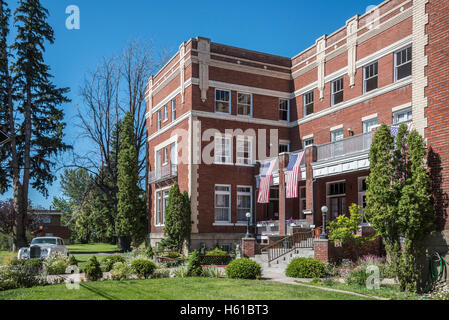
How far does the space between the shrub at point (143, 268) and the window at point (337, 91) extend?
16244 millimetres

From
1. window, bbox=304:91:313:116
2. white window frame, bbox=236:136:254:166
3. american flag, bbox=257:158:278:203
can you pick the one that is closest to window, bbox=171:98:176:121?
white window frame, bbox=236:136:254:166

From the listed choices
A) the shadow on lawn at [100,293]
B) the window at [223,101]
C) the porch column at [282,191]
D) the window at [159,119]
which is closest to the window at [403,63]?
the porch column at [282,191]

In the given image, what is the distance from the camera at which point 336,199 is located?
26125 millimetres

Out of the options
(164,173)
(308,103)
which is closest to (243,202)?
(164,173)

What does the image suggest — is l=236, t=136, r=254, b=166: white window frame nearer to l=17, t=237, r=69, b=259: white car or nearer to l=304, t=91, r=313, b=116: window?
l=304, t=91, r=313, b=116: window

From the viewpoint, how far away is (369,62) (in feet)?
80.7

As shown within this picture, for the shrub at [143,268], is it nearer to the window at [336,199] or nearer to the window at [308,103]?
the window at [336,199]

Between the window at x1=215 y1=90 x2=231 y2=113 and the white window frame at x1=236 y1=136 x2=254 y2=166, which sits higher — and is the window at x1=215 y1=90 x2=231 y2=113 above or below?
above

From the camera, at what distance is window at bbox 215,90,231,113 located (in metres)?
29.4

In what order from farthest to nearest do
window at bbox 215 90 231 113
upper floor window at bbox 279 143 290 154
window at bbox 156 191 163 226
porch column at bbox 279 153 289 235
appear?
window at bbox 156 191 163 226
upper floor window at bbox 279 143 290 154
window at bbox 215 90 231 113
porch column at bbox 279 153 289 235

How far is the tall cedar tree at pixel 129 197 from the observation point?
35094 millimetres

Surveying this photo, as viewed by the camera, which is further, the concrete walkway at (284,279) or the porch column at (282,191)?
the porch column at (282,191)

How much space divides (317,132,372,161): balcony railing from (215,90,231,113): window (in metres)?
8.14

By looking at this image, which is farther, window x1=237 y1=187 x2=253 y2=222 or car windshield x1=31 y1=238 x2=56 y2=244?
window x1=237 y1=187 x2=253 y2=222
